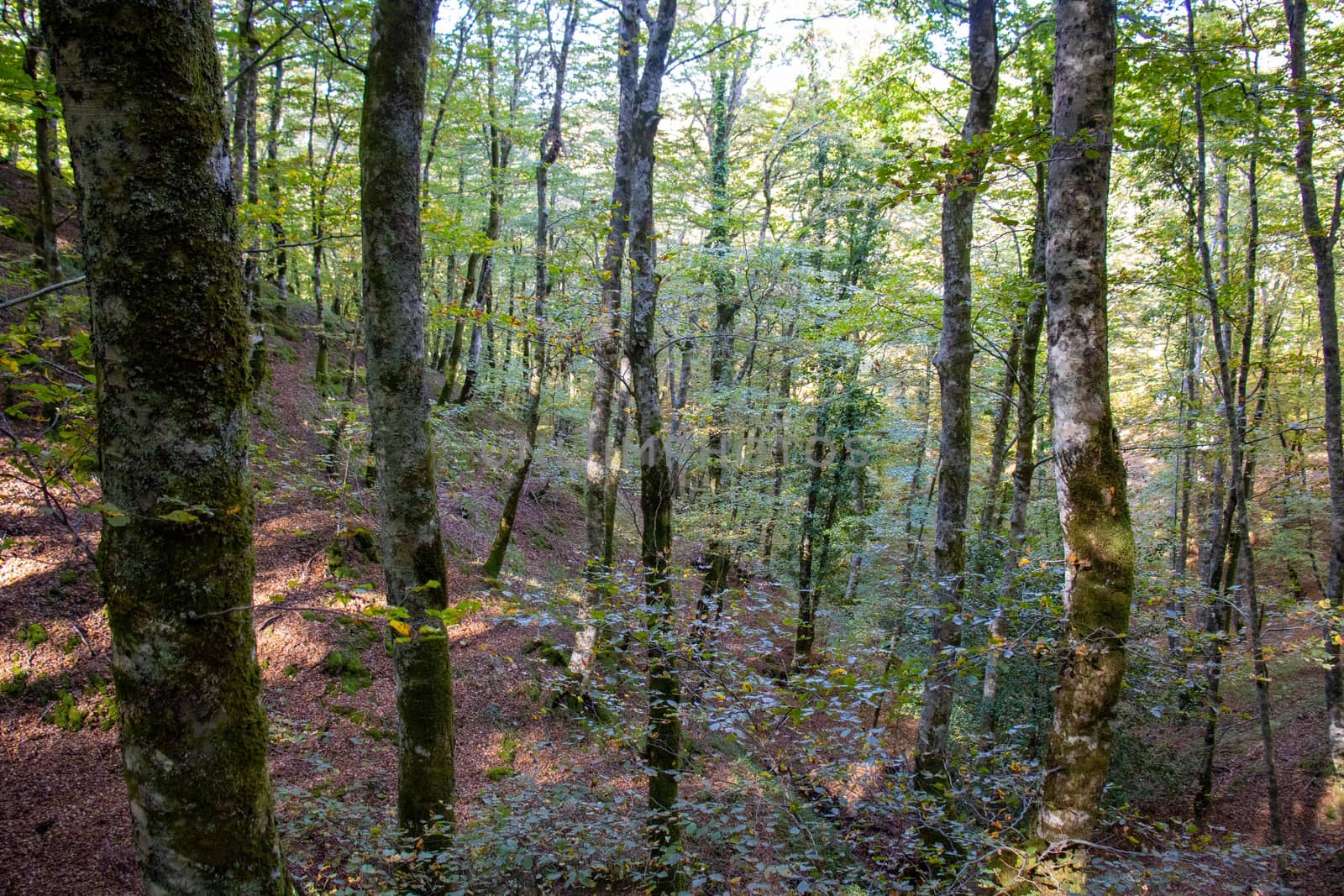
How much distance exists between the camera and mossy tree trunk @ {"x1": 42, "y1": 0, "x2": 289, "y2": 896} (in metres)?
1.63

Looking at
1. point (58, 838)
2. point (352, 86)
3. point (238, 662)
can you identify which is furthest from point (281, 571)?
point (352, 86)

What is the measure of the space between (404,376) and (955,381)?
230 inches

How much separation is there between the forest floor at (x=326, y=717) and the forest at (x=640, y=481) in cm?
6

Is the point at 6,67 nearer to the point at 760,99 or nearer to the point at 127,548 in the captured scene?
the point at 127,548

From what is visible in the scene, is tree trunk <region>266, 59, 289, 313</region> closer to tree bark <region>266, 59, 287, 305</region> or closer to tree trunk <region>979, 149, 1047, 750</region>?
tree bark <region>266, 59, 287, 305</region>

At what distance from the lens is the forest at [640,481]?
176cm

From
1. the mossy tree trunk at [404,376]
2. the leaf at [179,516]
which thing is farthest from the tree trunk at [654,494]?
the leaf at [179,516]

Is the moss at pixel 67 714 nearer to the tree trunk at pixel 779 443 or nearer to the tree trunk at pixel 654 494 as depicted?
the tree trunk at pixel 654 494

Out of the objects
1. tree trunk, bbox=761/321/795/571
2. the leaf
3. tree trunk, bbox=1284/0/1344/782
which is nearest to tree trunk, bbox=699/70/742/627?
tree trunk, bbox=761/321/795/571

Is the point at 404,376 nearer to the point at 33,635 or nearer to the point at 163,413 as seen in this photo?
the point at 163,413

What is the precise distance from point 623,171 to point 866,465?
1005 centimetres

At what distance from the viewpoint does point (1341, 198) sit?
8055 mm

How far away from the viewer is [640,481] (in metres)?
10.1

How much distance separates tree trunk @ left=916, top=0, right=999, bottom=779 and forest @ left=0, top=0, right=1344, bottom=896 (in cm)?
6
